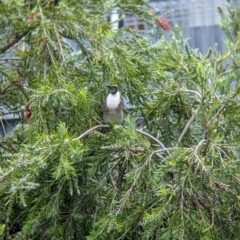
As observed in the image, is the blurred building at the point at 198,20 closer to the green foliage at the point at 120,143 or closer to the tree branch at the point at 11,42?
the tree branch at the point at 11,42

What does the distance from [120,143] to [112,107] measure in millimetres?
327

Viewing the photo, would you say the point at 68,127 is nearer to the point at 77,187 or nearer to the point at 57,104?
the point at 57,104

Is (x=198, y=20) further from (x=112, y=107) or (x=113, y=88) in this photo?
(x=112, y=107)

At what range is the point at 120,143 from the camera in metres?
4.08

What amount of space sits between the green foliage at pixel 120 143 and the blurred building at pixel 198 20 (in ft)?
14.5

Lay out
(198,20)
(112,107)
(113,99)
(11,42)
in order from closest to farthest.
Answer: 1. (112,107)
2. (113,99)
3. (11,42)
4. (198,20)

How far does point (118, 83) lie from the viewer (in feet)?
14.7

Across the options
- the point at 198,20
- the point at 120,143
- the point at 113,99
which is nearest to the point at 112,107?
the point at 113,99

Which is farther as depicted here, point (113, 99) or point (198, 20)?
point (198, 20)

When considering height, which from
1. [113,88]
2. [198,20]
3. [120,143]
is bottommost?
[198,20]

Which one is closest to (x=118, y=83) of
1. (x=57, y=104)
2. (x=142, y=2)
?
(x=57, y=104)

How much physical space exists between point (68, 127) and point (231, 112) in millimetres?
868

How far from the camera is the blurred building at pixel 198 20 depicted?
31.3 ft

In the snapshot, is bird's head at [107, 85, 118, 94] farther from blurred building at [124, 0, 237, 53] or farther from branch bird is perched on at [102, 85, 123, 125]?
blurred building at [124, 0, 237, 53]
